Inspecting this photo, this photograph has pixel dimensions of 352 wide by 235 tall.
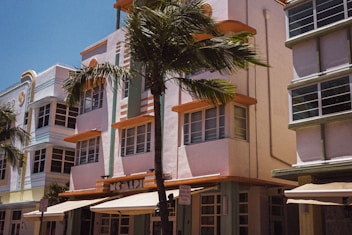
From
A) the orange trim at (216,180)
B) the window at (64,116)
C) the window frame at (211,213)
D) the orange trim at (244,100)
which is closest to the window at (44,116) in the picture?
the window at (64,116)

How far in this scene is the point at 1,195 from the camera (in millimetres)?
33688

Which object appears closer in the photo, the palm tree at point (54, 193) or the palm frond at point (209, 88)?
the palm frond at point (209, 88)

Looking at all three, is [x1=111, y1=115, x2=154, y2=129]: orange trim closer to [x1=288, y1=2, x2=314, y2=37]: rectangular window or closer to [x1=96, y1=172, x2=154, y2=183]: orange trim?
[x1=96, y1=172, x2=154, y2=183]: orange trim

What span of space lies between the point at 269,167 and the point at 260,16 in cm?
662

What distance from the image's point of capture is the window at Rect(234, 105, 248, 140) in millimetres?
18906

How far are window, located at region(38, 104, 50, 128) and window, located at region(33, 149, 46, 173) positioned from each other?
1756mm

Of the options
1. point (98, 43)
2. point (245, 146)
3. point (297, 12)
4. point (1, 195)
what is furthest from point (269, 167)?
point (1, 195)

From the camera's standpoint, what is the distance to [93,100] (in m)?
26.9

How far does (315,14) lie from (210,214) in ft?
28.9

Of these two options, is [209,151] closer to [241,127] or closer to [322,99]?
[241,127]

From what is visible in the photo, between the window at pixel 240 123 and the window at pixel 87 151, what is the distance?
934 cm

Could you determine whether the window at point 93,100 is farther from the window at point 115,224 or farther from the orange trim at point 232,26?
the orange trim at point 232,26

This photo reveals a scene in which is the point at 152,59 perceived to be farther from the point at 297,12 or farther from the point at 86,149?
the point at 86,149

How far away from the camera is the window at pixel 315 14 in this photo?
15.4m
